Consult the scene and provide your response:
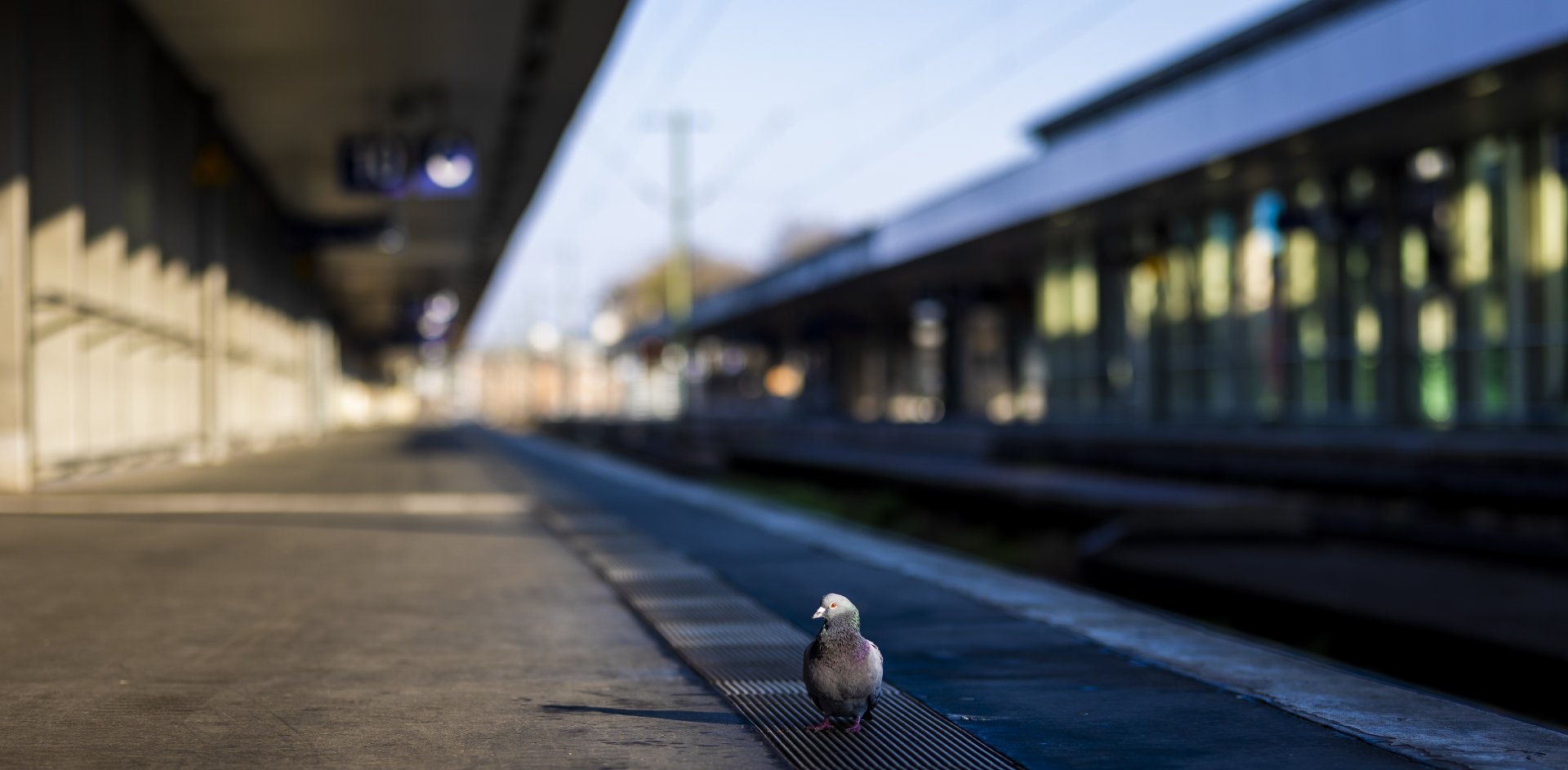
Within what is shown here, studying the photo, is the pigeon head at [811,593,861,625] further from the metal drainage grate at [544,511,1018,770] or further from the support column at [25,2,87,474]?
the support column at [25,2,87,474]

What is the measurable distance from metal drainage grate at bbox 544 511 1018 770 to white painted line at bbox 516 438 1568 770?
4.70ft

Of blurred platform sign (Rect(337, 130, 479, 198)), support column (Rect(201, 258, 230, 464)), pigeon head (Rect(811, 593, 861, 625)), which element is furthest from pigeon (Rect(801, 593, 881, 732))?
support column (Rect(201, 258, 230, 464))

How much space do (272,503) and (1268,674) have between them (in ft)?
45.1

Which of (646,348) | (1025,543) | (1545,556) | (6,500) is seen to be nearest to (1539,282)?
(1025,543)

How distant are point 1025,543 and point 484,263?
46673 mm

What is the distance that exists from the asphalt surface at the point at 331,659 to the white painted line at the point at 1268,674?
2210 mm

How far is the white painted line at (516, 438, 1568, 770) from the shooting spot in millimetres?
5492

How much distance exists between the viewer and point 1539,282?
85.3ft

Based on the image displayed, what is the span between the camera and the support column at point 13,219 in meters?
17.9

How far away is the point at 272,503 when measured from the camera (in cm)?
1825

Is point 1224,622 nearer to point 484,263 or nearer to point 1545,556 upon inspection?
point 1545,556

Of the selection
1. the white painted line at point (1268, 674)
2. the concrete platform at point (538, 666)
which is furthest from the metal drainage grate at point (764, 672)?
the white painted line at point (1268, 674)

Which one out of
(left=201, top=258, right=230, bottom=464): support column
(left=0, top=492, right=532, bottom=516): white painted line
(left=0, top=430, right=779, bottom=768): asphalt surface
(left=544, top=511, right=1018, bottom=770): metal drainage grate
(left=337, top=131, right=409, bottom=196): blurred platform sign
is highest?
(left=337, top=131, right=409, bottom=196): blurred platform sign

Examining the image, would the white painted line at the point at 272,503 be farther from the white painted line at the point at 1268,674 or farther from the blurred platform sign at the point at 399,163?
the blurred platform sign at the point at 399,163
